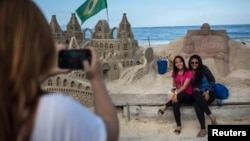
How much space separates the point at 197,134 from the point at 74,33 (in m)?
9.08

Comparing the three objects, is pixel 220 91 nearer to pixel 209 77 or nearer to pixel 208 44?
pixel 209 77

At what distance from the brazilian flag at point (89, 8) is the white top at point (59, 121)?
12161 millimetres

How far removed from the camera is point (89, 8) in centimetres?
1302

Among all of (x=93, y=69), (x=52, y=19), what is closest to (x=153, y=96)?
(x=93, y=69)

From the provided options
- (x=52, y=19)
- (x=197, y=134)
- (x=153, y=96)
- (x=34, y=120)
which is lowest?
(x=197, y=134)

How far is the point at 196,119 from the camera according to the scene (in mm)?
6027

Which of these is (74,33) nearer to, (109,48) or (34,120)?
(109,48)

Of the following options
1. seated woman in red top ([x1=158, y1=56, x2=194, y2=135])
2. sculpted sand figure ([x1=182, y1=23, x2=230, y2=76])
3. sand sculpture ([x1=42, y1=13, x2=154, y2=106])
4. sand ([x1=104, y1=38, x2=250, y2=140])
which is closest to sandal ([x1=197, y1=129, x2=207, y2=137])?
sand ([x1=104, y1=38, x2=250, y2=140])

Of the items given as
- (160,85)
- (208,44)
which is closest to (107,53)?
(208,44)

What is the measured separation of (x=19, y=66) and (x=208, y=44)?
12.1 metres

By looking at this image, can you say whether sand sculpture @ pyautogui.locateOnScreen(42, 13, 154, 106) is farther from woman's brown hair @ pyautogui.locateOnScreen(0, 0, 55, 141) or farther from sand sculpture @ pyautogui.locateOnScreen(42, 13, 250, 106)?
woman's brown hair @ pyautogui.locateOnScreen(0, 0, 55, 141)

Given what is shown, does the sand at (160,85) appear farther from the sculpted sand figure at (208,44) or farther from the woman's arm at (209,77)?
the woman's arm at (209,77)

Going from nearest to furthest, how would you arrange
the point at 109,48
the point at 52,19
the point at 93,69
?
the point at 93,69 → the point at 109,48 → the point at 52,19

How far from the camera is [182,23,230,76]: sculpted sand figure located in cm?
1238
